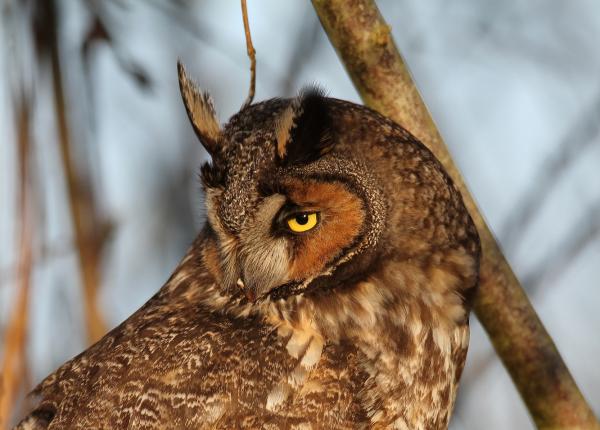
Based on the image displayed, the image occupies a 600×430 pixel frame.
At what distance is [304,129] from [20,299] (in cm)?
105

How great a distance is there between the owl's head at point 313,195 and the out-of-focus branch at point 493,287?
99 millimetres

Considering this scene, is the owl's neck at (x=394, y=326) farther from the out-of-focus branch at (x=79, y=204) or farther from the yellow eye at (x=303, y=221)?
the out-of-focus branch at (x=79, y=204)

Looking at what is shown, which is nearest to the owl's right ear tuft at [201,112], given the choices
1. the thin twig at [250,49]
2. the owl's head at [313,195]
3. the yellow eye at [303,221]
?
the owl's head at [313,195]

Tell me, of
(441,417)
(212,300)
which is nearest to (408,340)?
(441,417)

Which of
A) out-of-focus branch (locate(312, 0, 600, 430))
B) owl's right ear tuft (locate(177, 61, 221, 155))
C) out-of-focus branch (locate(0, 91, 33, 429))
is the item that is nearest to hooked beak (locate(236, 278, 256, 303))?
owl's right ear tuft (locate(177, 61, 221, 155))

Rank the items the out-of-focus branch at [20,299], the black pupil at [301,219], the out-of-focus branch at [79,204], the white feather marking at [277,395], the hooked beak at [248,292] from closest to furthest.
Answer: the out-of-focus branch at [20,299] < the out-of-focus branch at [79,204] < the white feather marking at [277,395] < the black pupil at [301,219] < the hooked beak at [248,292]

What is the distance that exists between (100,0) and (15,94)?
0.85 metres

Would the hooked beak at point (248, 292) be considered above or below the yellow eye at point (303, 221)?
below

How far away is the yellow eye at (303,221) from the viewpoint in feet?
8.56

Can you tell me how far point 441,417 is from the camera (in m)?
2.77

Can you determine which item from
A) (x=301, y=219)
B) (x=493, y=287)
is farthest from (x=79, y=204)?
(x=493, y=287)

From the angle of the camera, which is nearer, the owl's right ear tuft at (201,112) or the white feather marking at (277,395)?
the white feather marking at (277,395)

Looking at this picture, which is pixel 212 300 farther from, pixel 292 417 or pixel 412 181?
pixel 412 181

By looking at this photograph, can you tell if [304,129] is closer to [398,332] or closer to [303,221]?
[303,221]
